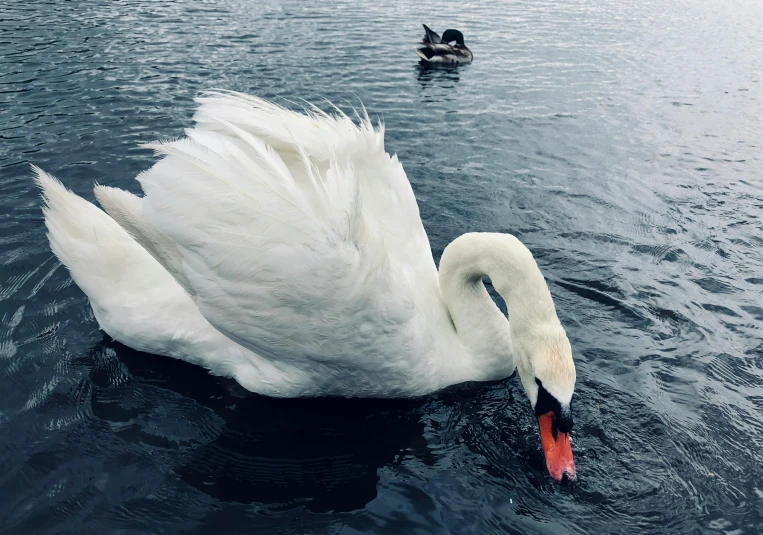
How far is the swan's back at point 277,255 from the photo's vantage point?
4539 millimetres

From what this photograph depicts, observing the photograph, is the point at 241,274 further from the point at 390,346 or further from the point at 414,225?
the point at 414,225

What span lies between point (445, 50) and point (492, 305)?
11.9 meters

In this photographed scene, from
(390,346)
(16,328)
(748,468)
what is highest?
(390,346)

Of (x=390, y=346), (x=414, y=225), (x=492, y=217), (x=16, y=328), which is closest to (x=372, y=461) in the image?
(x=390, y=346)

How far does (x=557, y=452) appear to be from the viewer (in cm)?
467

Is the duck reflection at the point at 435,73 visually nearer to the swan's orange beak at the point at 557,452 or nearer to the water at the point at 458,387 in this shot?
the water at the point at 458,387

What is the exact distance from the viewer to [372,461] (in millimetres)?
5020

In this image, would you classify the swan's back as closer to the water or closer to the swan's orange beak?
the water

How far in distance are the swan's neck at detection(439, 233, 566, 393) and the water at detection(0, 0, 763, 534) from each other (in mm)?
397

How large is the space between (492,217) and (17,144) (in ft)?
22.5

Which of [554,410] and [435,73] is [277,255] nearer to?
[554,410]

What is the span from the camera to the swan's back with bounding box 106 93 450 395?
454 cm

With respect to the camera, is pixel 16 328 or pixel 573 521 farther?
pixel 16 328

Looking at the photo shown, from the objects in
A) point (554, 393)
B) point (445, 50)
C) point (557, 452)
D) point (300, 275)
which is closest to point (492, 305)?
point (554, 393)
